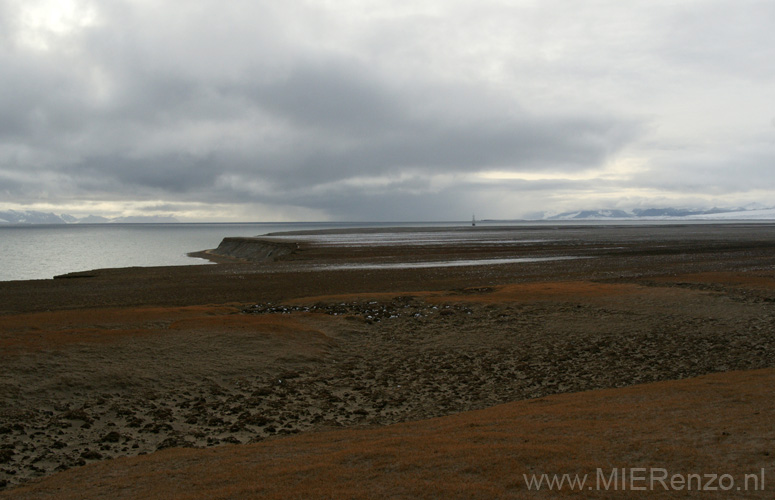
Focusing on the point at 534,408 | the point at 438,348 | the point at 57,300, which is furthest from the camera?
the point at 57,300

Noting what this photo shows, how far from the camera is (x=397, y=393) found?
42.8 feet

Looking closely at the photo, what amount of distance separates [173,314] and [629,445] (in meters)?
18.7

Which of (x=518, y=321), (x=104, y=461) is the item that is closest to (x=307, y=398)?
(x=104, y=461)

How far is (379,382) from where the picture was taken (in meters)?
14.0

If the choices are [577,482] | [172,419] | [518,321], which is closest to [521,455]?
[577,482]

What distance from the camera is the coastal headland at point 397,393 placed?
7273mm

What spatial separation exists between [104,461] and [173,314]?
12986 mm

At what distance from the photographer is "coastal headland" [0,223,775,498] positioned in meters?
7.27

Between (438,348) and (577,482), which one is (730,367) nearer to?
(438,348)

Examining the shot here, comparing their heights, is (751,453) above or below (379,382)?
above

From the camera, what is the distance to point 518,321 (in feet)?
67.5

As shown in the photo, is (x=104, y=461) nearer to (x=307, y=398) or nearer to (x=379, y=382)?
(x=307, y=398)

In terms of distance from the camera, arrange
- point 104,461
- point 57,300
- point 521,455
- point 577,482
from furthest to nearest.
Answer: point 57,300
point 104,461
point 521,455
point 577,482

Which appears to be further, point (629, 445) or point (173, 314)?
point (173, 314)
